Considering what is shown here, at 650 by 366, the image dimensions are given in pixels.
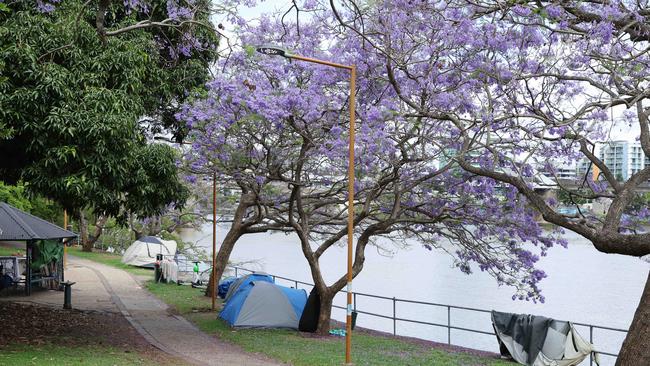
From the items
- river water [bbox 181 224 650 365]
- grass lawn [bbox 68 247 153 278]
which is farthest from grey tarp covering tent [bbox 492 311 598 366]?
grass lawn [bbox 68 247 153 278]

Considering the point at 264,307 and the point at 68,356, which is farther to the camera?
the point at 264,307

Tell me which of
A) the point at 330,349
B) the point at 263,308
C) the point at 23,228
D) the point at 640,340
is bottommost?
the point at 330,349

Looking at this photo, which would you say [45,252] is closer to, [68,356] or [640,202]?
[68,356]

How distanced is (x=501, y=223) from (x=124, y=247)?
3946 cm

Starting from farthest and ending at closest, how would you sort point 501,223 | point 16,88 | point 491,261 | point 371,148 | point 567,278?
point 567,278, point 491,261, point 501,223, point 371,148, point 16,88

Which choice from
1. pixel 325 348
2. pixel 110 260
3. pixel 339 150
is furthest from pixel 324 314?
pixel 110 260

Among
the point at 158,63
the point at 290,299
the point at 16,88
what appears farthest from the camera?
the point at 290,299

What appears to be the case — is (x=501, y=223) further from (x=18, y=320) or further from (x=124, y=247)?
(x=124, y=247)

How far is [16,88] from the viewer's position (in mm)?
11922

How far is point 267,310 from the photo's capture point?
62.4 feet

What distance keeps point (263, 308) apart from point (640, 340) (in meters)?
10.8

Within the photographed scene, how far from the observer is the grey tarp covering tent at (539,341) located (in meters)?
14.7

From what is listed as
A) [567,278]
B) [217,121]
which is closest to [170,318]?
[217,121]

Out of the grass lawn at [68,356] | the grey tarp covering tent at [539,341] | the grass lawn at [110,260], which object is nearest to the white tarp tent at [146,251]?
the grass lawn at [110,260]
